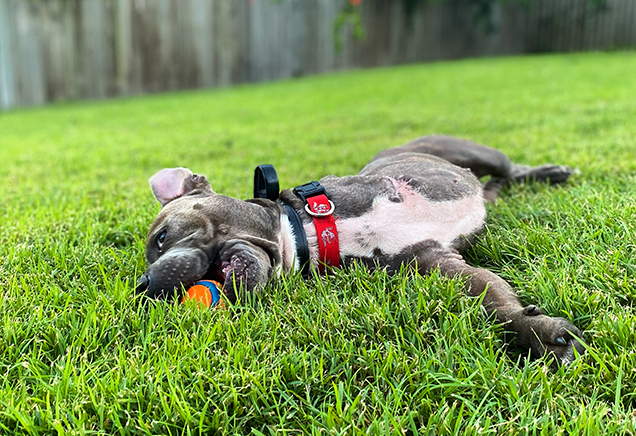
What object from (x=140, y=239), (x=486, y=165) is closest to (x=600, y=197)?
(x=486, y=165)

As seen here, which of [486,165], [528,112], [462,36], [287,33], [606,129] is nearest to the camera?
[486,165]

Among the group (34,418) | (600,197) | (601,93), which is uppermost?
(601,93)

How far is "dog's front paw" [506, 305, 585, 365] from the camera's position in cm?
169

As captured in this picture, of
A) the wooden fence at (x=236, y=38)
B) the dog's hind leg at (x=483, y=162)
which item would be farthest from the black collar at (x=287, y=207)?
the wooden fence at (x=236, y=38)

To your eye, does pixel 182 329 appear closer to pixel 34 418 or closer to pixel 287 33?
pixel 34 418

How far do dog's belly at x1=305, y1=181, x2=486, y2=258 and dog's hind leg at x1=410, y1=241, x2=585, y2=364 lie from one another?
0.19 meters

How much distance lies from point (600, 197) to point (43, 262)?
9.46 feet

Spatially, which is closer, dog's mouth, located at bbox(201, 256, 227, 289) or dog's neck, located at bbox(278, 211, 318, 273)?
→ dog's mouth, located at bbox(201, 256, 227, 289)

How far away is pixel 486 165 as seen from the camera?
11.8 ft

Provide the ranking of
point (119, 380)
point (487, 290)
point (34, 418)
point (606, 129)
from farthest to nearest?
point (606, 129), point (487, 290), point (119, 380), point (34, 418)

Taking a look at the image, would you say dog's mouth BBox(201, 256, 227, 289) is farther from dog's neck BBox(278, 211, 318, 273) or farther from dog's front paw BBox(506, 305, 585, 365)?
dog's front paw BBox(506, 305, 585, 365)

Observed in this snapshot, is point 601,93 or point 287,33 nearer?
point 601,93

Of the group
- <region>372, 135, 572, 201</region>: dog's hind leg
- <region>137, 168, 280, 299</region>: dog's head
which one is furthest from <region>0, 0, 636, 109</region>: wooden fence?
<region>137, 168, 280, 299</region>: dog's head

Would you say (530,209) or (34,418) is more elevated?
(530,209)
